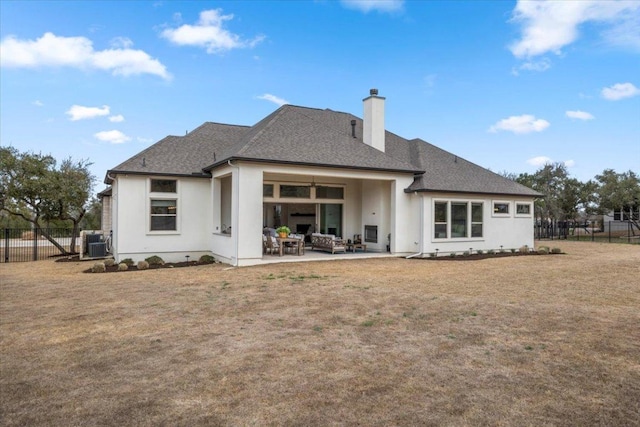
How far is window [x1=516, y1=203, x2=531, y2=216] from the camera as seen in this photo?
18.8 m

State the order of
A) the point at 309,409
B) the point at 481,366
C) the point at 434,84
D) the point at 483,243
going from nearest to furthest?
1. the point at 309,409
2. the point at 481,366
3. the point at 483,243
4. the point at 434,84

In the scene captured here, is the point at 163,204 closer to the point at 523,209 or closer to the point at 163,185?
the point at 163,185

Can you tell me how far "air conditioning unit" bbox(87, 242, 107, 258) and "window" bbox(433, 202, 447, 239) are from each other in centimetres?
1422

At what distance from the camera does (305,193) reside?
56.6 ft

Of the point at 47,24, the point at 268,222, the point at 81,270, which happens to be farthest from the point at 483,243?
the point at 47,24

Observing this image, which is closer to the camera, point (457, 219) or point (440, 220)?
point (440, 220)

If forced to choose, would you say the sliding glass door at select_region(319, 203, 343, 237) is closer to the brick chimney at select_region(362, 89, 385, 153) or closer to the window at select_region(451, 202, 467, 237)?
the brick chimney at select_region(362, 89, 385, 153)

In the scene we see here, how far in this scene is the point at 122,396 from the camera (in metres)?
3.84

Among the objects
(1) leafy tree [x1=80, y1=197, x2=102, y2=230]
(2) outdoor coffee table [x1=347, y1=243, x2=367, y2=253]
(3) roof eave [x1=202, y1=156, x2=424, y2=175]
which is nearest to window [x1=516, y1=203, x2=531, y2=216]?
(3) roof eave [x1=202, y1=156, x2=424, y2=175]

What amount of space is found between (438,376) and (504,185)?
638 inches

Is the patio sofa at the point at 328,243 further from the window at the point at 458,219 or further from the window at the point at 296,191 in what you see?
the window at the point at 458,219

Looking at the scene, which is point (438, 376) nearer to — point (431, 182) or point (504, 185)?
point (431, 182)

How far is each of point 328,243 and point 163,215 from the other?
21.2ft

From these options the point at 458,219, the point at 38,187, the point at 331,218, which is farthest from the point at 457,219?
the point at 38,187
